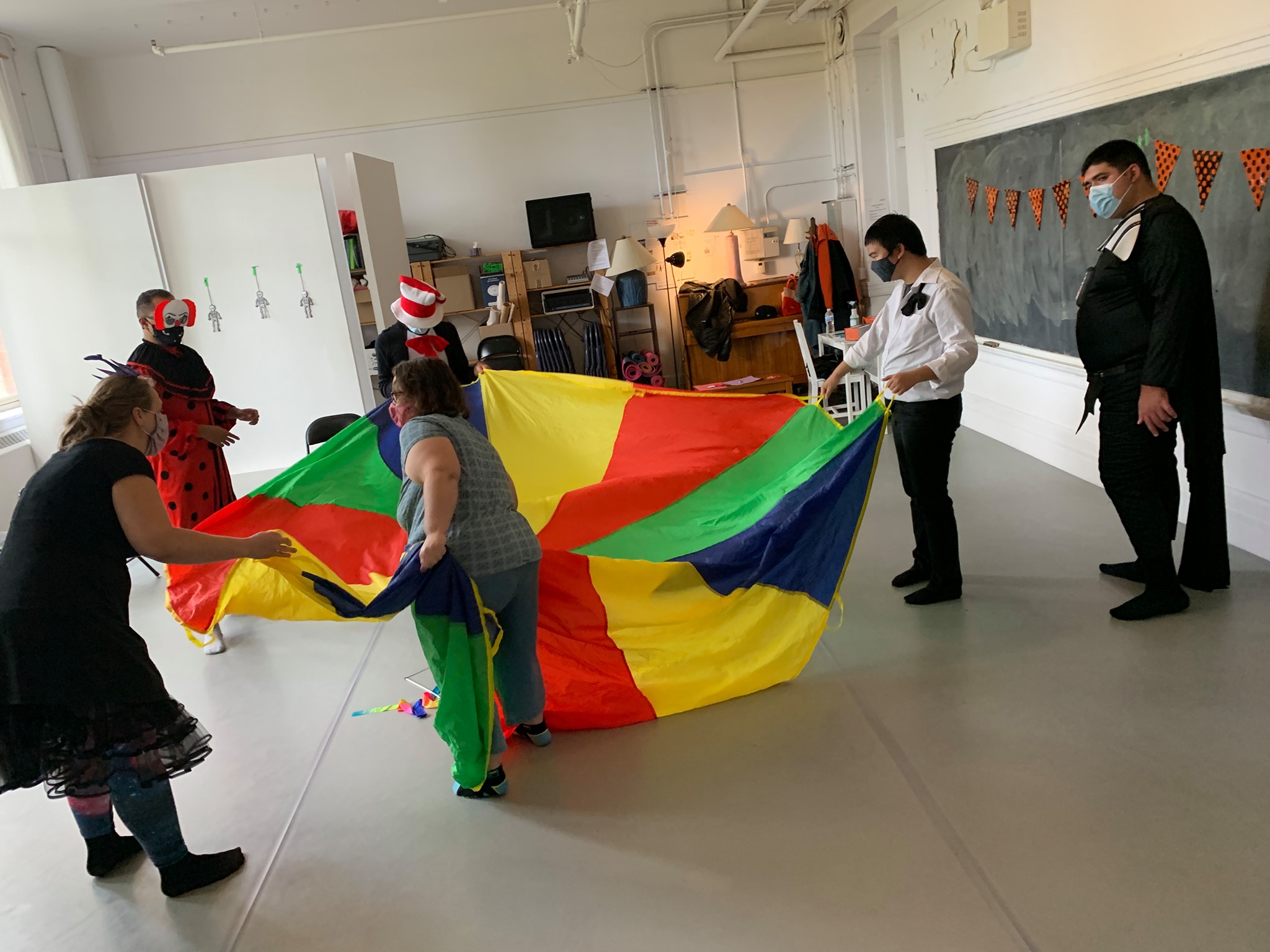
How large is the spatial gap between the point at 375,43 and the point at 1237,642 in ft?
25.2

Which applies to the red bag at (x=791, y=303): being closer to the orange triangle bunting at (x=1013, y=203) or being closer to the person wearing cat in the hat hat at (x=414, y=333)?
the orange triangle bunting at (x=1013, y=203)

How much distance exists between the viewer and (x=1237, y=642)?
2.85 m

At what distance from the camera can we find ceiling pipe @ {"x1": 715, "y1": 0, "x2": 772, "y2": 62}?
6645mm

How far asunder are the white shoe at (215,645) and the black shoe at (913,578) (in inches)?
110

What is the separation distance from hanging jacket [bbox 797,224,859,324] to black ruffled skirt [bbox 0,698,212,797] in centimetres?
599

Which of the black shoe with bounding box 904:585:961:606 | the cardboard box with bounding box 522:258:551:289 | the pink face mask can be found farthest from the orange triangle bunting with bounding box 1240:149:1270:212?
the cardboard box with bounding box 522:258:551:289

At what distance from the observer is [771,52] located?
807cm

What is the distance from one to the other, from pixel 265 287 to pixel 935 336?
16.9 feet

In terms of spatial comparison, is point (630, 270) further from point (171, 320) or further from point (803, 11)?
point (171, 320)

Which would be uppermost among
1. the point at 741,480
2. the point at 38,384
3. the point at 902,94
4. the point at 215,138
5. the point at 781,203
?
the point at 215,138

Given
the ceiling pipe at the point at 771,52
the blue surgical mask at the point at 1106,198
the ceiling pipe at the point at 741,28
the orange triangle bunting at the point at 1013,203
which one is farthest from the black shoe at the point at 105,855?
the ceiling pipe at the point at 771,52

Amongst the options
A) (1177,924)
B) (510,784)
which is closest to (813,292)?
(510,784)

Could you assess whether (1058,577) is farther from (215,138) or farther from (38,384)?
(215,138)

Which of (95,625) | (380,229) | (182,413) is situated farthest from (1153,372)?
(380,229)
